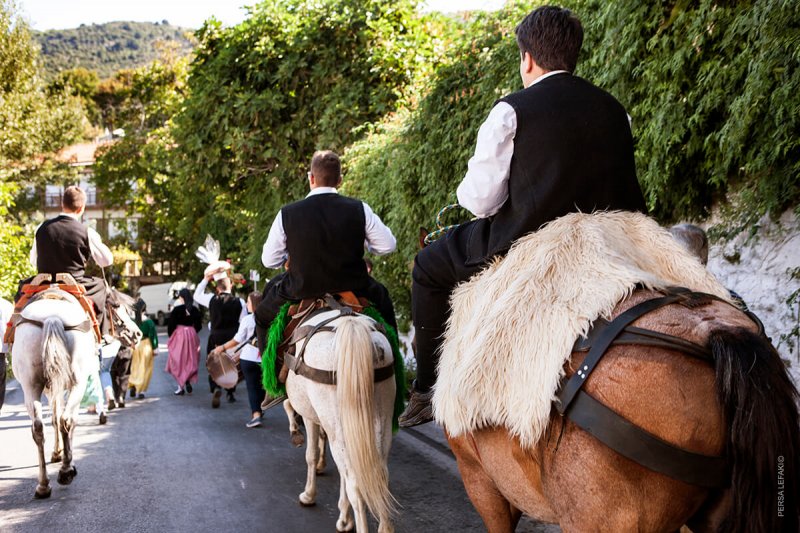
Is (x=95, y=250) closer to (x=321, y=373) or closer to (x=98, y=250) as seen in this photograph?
(x=98, y=250)

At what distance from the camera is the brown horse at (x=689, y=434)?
2.12 meters

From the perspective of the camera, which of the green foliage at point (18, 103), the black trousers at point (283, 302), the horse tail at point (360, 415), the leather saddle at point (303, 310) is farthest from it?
the green foliage at point (18, 103)

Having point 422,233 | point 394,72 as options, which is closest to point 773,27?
point 422,233

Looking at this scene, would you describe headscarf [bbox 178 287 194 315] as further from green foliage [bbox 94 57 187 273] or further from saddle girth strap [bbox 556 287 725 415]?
green foliage [bbox 94 57 187 273]

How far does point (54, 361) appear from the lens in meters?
6.95

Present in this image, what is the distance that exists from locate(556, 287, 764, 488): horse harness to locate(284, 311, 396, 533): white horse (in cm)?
275

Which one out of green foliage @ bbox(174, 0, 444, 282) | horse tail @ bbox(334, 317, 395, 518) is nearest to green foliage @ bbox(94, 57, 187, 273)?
green foliage @ bbox(174, 0, 444, 282)

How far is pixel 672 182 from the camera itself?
22.2 feet

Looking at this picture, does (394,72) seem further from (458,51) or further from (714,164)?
(714,164)

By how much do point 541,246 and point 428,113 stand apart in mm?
8379

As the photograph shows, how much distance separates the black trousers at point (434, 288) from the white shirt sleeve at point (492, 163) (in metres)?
0.44

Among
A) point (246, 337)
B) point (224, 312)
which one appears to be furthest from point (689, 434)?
point (224, 312)

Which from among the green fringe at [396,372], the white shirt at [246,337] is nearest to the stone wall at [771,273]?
the green fringe at [396,372]

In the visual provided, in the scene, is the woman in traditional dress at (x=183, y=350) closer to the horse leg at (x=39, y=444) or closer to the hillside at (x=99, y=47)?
the horse leg at (x=39, y=444)
